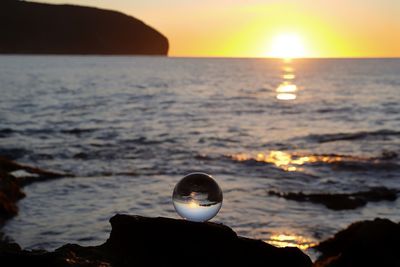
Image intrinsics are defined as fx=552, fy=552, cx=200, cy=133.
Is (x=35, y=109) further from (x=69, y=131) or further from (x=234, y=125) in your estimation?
(x=234, y=125)

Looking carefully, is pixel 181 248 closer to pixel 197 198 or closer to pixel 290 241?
pixel 197 198

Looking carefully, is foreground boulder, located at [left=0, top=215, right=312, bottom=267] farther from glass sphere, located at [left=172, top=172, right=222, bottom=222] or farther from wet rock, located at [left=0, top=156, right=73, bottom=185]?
wet rock, located at [left=0, top=156, right=73, bottom=185]

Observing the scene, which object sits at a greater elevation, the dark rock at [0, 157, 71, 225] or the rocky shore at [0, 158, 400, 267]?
the rocky shore at [0, 158, 400, 267]

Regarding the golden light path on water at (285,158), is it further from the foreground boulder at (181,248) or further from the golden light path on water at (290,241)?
the foreground boulder at (181,248)

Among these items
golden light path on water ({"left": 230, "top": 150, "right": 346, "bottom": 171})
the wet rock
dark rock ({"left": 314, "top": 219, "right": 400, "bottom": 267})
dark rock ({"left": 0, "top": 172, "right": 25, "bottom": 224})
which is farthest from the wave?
dark rock ({"left": 314, "top": 219, "right": 400, "bottom": 267})

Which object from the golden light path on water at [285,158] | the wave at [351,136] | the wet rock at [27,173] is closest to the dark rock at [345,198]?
the golden light path on water at [285,158]

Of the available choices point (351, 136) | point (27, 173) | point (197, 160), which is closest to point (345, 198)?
point (197, 160)
